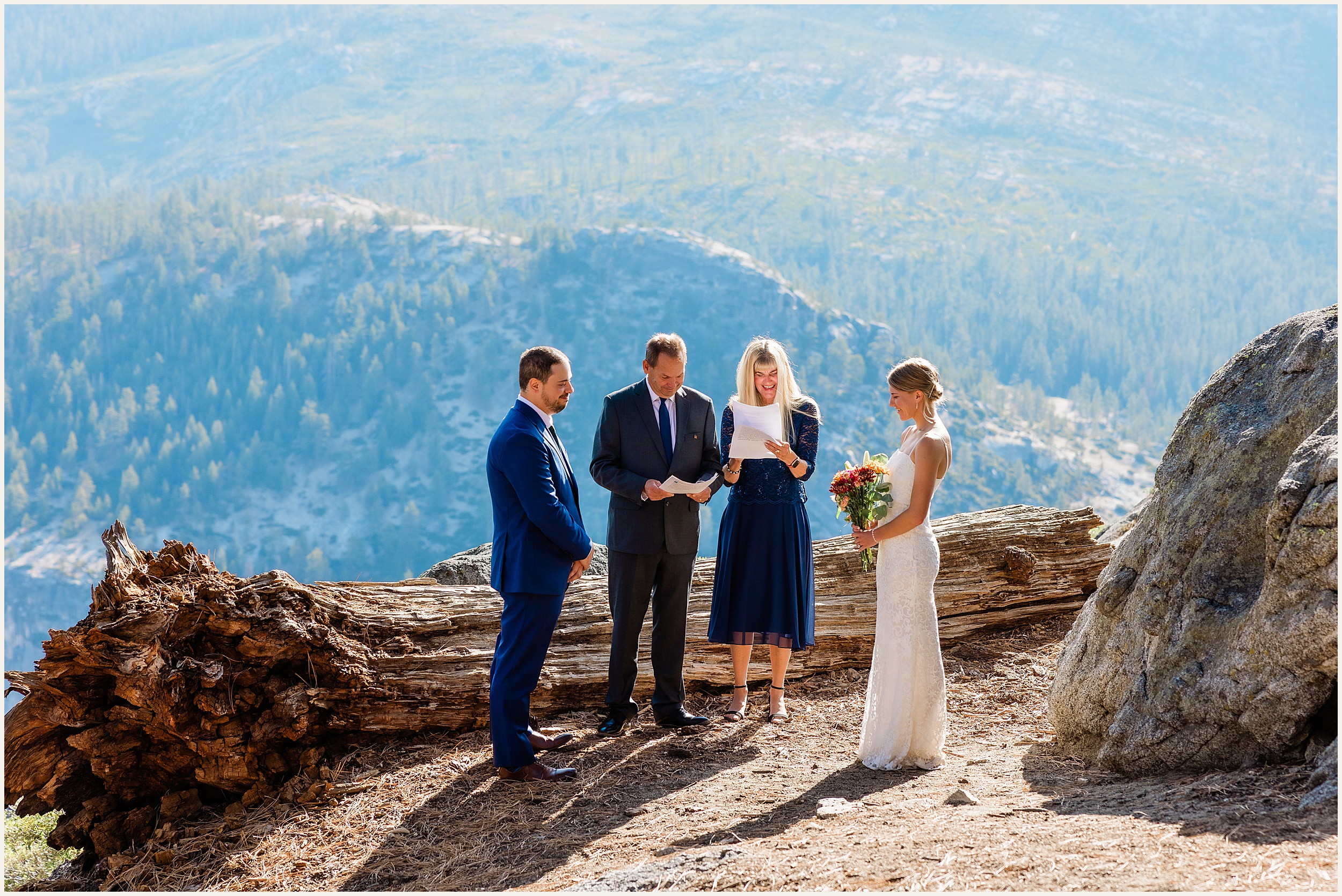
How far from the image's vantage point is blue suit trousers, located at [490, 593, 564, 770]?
16.4 feet

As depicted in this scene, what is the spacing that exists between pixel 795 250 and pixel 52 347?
13189 centimetres

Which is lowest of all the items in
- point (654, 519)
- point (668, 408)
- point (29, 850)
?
point (29, 850)

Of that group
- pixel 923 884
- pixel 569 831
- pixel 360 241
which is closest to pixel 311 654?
pixel 569 831

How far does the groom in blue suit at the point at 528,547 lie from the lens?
4.92m

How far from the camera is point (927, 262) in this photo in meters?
184

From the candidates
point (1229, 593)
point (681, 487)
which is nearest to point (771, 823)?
point (681, 487)

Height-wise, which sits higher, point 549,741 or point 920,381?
point 920,381

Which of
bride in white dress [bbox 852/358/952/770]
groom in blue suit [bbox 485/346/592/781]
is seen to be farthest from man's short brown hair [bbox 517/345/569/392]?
bride in white dress [bbox 852/358/952/770]

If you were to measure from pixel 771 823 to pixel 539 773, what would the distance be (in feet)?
4.45

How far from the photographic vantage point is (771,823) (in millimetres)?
4312

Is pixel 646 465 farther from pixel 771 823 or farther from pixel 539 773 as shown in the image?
pixel 771 823

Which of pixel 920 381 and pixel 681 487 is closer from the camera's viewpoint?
pixel 920 381

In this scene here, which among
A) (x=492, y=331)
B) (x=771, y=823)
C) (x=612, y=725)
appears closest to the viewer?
(x=771, y=823)

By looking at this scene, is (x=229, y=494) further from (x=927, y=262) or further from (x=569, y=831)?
(x=569, y=831)
